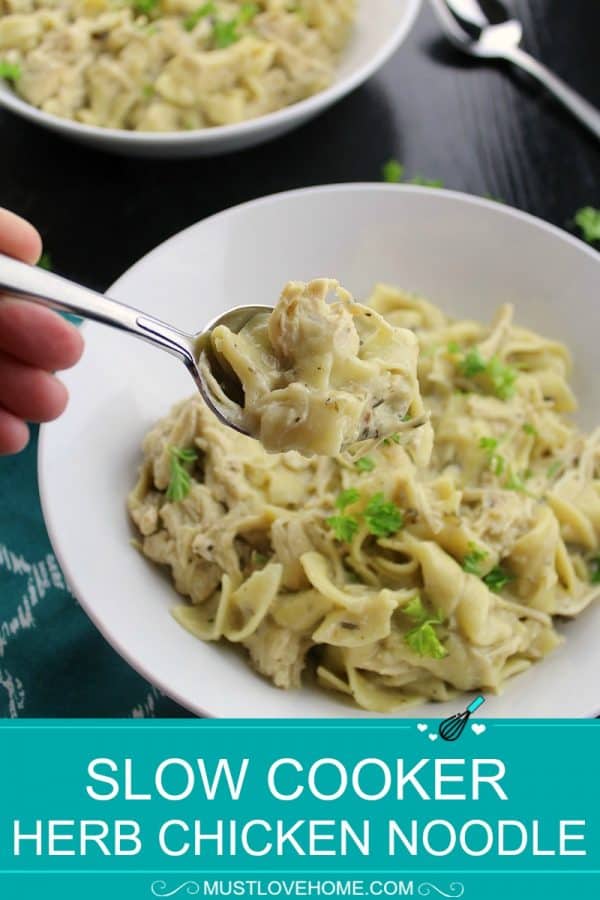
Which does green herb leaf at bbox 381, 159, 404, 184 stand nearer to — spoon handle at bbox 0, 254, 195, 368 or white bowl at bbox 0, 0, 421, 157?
white bowl at bbox 0, 0, 421, 157

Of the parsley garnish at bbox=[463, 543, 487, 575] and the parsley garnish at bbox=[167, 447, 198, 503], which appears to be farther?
the parsley garnish at bbox=[167, 447, 198, 503]

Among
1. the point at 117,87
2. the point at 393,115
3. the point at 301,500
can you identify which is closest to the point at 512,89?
the point at 393,115

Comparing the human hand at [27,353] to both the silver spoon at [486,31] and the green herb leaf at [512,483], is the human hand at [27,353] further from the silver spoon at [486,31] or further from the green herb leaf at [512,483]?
the silver spoon at [486,31]

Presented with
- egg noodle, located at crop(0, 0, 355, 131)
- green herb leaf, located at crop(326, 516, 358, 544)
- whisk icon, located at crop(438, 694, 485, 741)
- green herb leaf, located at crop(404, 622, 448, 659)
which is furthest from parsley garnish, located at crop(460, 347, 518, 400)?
egg noodle, located at crop(0, 0, 355, 131)

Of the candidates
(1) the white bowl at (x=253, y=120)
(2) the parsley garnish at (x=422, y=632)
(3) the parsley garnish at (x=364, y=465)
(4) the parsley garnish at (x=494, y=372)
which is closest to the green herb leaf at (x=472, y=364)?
(4) the parsley garnish at (x=494, y=372)

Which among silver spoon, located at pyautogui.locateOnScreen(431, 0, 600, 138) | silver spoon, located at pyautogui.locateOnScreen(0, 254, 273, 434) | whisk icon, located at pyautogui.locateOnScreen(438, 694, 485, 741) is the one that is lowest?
whisk icon, located at pyautogui.locateOnScreen(438, 694, 485, 741)

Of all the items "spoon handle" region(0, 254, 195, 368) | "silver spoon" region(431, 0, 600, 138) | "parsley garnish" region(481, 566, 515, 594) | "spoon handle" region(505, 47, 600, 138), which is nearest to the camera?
"spoon handle" region(0, 254, 195, 368)
